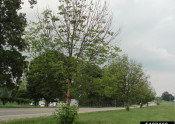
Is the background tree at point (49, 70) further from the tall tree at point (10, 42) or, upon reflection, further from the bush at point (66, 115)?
the tall tree at point (10, 42)

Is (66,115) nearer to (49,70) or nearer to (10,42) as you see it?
(49,70)

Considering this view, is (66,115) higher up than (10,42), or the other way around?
(10,42)

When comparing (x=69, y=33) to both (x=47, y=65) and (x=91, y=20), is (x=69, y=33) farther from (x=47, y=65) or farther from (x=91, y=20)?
(x=47, y=65)

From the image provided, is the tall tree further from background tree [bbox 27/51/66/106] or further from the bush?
the bush

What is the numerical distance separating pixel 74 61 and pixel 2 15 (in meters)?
14.6

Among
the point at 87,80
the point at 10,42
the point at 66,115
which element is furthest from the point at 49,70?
the point at 10,42

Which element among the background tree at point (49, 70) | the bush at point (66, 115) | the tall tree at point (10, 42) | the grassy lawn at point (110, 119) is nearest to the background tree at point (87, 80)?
the background tree at point (49, 70)

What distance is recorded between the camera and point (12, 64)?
22234 millimetres

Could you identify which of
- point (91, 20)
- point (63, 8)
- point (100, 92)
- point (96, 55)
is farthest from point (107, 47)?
point (63, 8)

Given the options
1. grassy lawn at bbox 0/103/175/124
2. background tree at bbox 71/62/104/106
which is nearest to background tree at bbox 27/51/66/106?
background tree at bbox 71/62/104/106

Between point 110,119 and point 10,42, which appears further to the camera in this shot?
point 10,42

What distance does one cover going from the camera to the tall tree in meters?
21.2

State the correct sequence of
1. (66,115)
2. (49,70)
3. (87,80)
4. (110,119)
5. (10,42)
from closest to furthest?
(66,115) < (49,70) < (87,80) < (110,119) < (10,42)

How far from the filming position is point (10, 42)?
21812 mm
